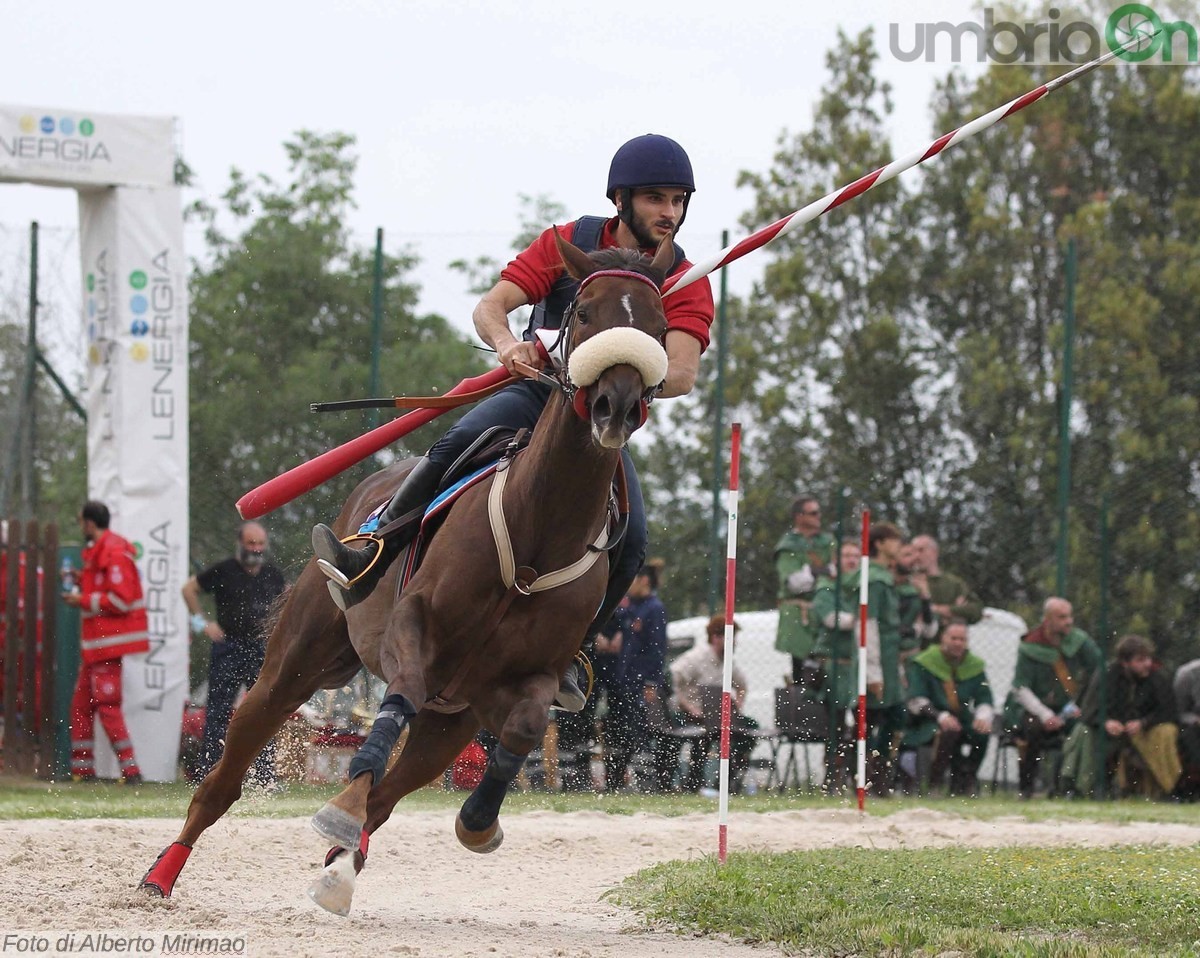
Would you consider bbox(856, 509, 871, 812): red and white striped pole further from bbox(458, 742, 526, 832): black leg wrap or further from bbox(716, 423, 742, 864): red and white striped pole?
bbox(458, 742, 526, 832): black leg wrap

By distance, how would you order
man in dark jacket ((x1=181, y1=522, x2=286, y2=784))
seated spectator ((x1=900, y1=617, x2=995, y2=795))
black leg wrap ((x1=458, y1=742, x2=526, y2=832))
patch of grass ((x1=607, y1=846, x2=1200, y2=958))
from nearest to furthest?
patch of grass ((x1=607, y1=846, x2=1200, y2=958))
black leg wrap ((x1=458, y1=742, x2=526, y2=832))
man in dark jacket ((x1=181, y1=522, x2=286, y2=784))
seated spectator ((x1=900, y1=617, x2=995, y2=795))

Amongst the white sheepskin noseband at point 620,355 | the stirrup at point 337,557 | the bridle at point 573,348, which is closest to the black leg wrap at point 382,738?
the stirrup at point 337,557

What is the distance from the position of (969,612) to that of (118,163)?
7650 millimetres

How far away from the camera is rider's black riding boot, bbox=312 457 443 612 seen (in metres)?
6.75

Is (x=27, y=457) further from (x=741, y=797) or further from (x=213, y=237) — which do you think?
(x=741, y=797)

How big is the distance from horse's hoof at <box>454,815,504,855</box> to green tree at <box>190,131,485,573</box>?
6349 millimetres

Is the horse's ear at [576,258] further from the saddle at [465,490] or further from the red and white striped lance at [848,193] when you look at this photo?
the saddle at [465,490]

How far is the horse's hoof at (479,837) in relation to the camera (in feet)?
21.7

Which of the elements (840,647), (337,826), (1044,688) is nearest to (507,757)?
(337,826)

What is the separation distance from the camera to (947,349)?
70.8 feet

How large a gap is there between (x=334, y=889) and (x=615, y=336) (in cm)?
203

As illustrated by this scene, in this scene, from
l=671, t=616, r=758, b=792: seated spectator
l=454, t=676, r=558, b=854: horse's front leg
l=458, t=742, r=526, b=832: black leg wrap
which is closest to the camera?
l=454, t=676, r=558, b=854: horse's front leg

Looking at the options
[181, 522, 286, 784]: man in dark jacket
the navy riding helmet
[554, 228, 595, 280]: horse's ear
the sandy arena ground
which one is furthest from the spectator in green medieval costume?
[554, 228, 595, 280]: horse's ear

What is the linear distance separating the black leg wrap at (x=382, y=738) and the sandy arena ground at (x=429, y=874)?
60cm
